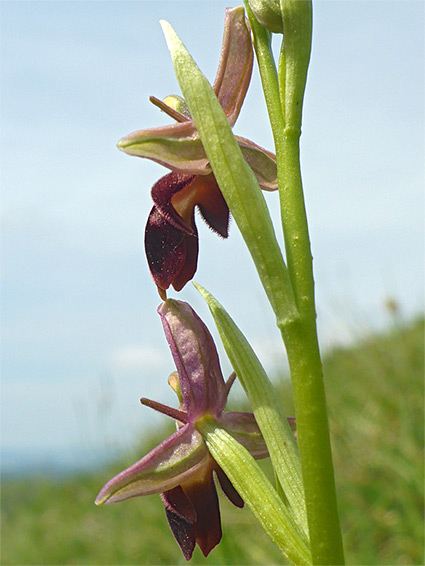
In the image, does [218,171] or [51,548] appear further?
[51,548]

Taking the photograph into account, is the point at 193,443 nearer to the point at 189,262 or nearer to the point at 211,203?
the point at 189,262

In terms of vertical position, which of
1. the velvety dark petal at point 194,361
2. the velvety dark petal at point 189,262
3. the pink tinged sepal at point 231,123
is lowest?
the velvety dark petal at point 194,361

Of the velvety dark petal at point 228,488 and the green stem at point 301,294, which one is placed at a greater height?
the green stem at point 301,294

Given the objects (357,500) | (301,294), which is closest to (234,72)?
(301,294)

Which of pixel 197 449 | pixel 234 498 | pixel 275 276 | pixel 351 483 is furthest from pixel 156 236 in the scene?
pixel 351 483

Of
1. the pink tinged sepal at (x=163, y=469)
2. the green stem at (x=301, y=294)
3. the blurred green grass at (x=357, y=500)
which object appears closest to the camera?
the green stem at (x=301, y=294)

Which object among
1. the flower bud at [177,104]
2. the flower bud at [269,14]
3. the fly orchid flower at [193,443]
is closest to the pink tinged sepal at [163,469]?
the fly orchid flower at [193,443]

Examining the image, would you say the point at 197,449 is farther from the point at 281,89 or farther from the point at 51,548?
the point at 51,548

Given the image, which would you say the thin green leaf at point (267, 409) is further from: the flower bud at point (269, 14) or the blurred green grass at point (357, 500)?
the blurred green grass at point (357, 500)
